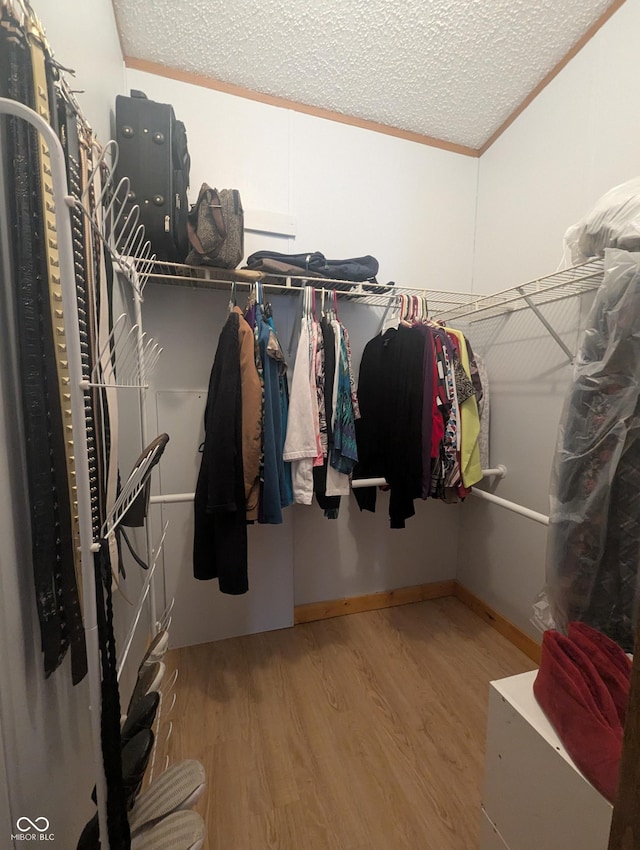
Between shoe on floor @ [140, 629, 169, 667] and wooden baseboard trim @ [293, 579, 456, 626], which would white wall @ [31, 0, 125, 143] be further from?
wooden baseboard trim @ [293, 579, 456, 626]

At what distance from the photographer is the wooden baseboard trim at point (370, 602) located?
1.87 metres

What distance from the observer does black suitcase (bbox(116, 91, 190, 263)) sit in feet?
3.84

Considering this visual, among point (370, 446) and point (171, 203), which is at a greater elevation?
point (171, 203)

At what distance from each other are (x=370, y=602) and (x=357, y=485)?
3.08 ft

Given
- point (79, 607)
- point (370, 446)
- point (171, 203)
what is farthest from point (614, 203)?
point (79, 607)

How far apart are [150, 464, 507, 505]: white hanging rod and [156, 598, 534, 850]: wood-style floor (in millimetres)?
824

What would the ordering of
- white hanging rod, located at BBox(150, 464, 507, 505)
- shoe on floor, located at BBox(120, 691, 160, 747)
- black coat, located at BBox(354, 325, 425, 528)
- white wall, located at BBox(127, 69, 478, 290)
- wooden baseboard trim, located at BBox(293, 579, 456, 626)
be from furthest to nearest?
wooden baseboard trim, located at BBox(293, 579, 456, 626) → white wall, located at BBox(127, 69, 478, 290) → black coat, located at BBox(354, 325, 425, 528) → white hanging rod, located at BBox(150, 464, 507, 505) → shoe on floor, located at BBox(120, 691, 160, 747)

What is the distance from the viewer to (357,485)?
144 centimetres

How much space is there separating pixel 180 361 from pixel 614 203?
5.37ft

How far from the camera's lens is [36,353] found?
55 cm

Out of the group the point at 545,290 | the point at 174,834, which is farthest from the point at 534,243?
the point at 174,834

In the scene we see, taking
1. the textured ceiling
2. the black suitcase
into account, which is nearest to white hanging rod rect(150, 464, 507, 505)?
the black suitcase

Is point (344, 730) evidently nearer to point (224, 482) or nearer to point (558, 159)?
point (224, 482)

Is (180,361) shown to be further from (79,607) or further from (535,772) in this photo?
(535,772)
